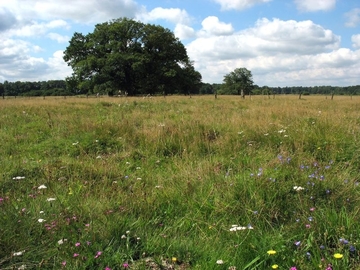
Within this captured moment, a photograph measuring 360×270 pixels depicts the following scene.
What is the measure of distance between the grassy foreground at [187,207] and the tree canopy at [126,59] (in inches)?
1533

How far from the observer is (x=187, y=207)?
12.8 feet

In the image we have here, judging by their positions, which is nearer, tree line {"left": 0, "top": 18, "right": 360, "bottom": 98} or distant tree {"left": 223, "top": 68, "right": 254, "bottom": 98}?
tree line {"left": 0, "top": 18, "right": 360, "bottom": 98}

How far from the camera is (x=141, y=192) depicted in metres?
4.25

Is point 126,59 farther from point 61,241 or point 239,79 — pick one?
point 239,79

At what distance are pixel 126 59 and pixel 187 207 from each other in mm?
42241

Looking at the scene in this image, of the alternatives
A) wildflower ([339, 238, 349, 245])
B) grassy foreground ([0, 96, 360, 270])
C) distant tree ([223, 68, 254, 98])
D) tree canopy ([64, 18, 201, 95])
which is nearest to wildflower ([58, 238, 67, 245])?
grassy foreground ([0, 96, 360, 270])

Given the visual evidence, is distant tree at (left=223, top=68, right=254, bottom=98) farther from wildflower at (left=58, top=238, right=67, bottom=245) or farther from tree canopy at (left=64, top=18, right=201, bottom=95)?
wildflower at (left=58, top=238, right=67, bottom=245)

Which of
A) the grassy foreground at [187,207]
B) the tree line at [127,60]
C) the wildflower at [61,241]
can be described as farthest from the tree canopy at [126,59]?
the wildflower at [61,241]

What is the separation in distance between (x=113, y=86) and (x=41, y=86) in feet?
279

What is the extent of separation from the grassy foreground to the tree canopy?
128 feet

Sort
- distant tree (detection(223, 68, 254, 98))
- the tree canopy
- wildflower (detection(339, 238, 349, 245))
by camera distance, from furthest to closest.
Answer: distant tree (detection(223, 68, 254, 98)) < the tree canopy < wildflower (detection(339, 238, 349, 245))

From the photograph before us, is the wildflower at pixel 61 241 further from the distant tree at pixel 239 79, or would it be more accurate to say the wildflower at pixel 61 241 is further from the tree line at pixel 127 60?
the distant tree at pixel 239 79

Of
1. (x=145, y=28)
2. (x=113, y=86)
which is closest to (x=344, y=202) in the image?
(x=113, y=86)

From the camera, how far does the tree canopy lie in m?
44.7
